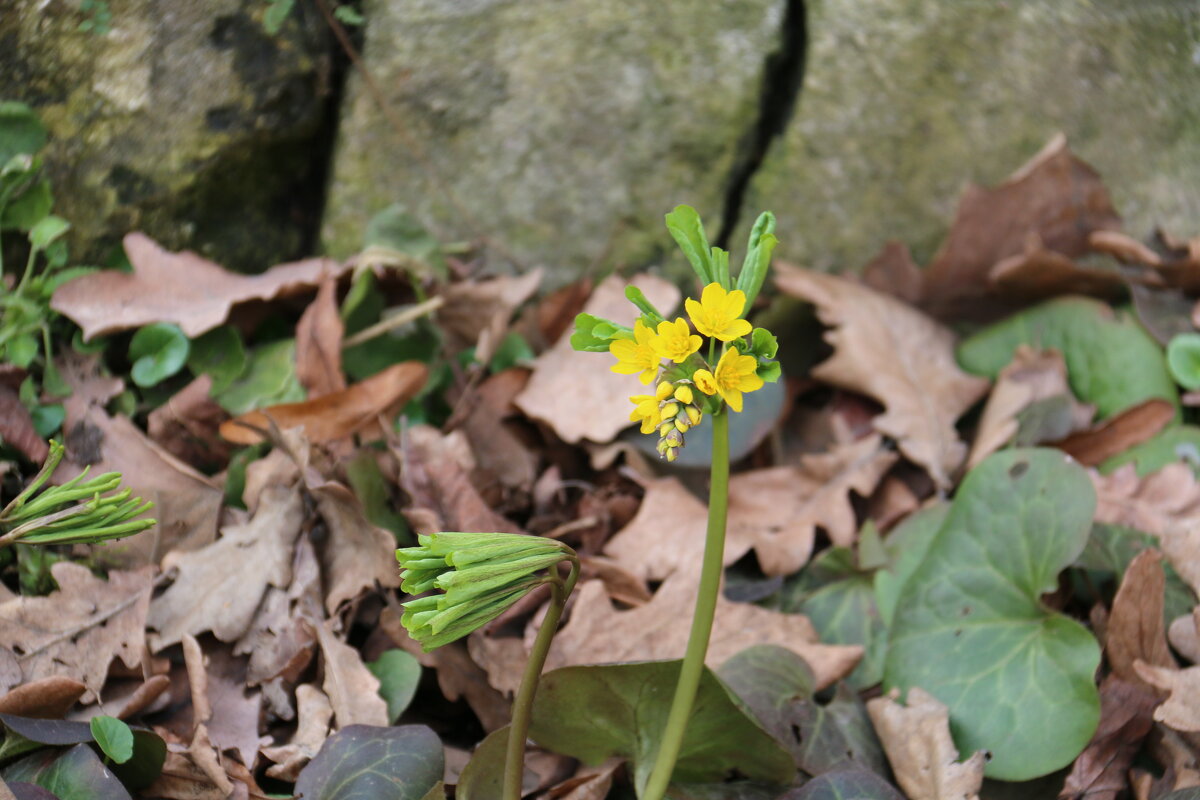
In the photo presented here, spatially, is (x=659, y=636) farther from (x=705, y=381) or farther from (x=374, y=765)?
(x=705, y=381)

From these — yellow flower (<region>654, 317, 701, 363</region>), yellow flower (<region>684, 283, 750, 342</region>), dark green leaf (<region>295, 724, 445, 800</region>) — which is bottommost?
dark green leaf (<region>295, 724, 445, 800</region>)

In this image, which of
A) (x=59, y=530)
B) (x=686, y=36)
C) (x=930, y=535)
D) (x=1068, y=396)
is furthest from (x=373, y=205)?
(x=1068, y=396)

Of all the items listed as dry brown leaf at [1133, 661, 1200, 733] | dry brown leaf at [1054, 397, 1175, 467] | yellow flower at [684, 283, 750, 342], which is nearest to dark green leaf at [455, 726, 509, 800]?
yellow flower at [684, 283, 750, 342]

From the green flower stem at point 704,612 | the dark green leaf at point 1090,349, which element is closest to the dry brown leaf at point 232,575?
the green flower stem at point 704,612

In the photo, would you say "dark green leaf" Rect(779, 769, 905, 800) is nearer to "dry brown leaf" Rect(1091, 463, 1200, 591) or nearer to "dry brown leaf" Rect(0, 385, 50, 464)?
"dry brown leaf" Rect(1091, 463, 1200, 591)

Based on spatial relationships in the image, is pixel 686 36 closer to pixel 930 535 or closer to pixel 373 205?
pixel 373 205

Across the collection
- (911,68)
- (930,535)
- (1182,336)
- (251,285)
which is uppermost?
(911,68)

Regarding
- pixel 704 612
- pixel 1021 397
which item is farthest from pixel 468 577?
pixel 1021 397
